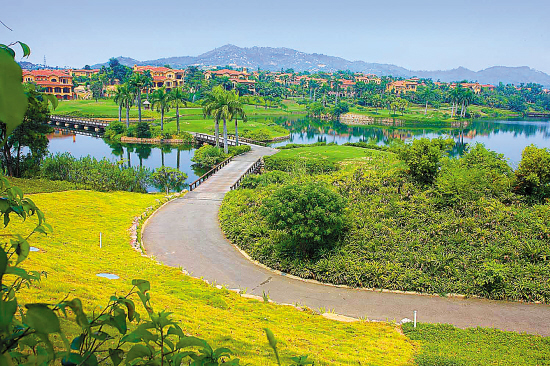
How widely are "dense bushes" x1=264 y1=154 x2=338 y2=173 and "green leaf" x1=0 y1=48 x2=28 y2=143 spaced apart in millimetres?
34190

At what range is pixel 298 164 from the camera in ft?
116

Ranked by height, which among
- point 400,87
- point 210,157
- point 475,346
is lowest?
point 475,346

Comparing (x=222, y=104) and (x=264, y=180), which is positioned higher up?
(x=222, y=104)

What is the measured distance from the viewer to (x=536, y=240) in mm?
17453

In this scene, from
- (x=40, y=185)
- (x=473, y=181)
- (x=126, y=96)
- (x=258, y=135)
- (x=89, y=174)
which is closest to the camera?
(x=473, y=181)

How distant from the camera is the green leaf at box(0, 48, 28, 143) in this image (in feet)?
3.80

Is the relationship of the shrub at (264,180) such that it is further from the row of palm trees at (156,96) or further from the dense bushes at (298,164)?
the row of palm trees at (156,96)

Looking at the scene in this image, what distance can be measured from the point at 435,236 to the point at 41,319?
1869 centimetres

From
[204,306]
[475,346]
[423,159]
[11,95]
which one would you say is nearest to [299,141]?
[423,159]

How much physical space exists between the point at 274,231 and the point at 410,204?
22.2ft

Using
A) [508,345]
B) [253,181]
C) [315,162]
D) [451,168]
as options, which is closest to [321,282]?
[508,345]

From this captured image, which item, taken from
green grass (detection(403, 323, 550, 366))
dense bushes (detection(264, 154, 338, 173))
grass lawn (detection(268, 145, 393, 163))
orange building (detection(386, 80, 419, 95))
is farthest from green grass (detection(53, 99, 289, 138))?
orange building (detection(386, 80, 419, 95))

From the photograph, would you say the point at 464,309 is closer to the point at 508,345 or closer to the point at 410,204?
the point at 508,345

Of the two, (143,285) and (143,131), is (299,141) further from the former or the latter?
Result: (143,285)
